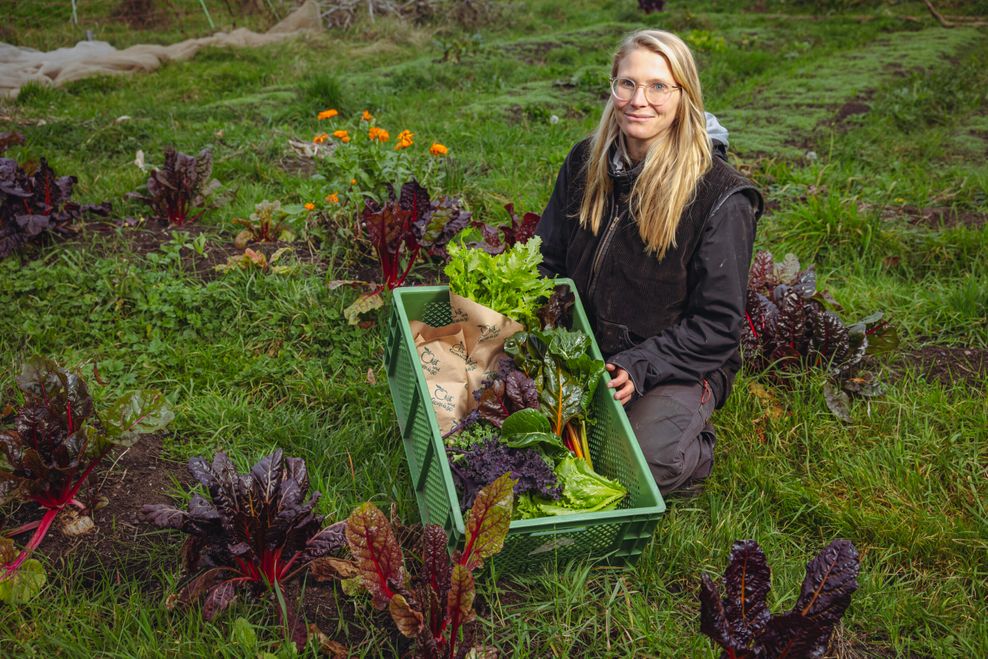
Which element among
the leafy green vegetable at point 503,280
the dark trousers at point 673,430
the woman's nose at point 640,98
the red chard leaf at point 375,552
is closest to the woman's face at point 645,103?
the woman's nose at point 640,98

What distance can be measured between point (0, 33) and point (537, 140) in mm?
5773

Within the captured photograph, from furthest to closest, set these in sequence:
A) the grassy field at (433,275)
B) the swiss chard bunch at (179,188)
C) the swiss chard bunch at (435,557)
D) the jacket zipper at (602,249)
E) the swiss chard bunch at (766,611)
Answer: the swiss chard bunch at (179,188)
the jacket zipper at (602,249)
the grassy field at (433,275)
the swiss chard bunch at (435,557)
the swiss chard bunch at (766,611)

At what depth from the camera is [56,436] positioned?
8.56 ft

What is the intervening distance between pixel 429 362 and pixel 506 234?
1274mm

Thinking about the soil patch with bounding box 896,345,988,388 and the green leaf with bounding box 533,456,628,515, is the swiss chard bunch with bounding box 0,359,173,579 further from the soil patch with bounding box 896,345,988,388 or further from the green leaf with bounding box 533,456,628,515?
the soil patch with bounding box 896,345,988,388

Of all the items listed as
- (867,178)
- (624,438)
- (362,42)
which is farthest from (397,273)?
(362,42)

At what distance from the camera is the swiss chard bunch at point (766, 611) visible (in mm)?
1992

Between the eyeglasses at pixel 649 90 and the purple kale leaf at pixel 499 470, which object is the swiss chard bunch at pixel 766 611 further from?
the eyeglasses at pixel 649 90

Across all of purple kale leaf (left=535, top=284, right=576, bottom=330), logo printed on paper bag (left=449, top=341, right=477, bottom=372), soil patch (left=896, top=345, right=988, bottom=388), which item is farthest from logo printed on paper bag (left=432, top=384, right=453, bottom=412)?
soil patch (left=896, top=345, right=988, bottom=388)

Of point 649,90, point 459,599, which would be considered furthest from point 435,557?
point 649,90

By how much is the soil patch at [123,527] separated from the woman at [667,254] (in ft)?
5.60

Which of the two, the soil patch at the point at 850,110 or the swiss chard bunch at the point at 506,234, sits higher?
the swiss chard bunch at the point at 506,234

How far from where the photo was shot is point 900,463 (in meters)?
3.13

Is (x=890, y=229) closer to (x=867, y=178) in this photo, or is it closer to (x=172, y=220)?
(x=867, y=178)
